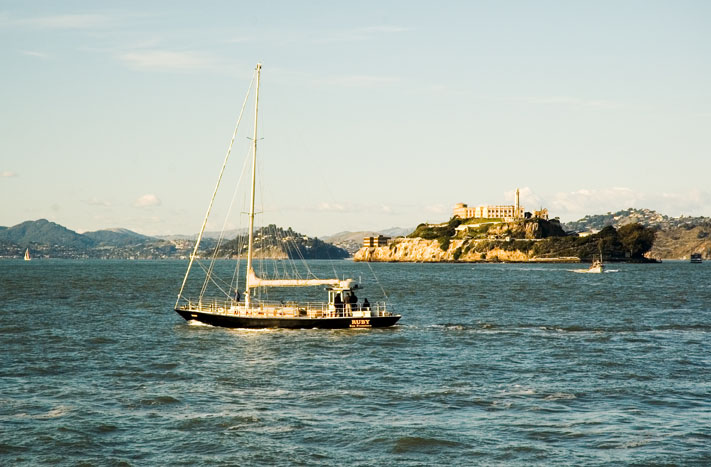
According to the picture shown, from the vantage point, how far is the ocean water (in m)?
26.0

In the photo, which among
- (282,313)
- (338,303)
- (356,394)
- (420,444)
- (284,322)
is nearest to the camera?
(420,444)

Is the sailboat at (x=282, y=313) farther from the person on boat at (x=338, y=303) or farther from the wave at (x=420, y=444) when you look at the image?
the wave at (x=420, y=444)

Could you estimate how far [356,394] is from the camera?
34.6 meters

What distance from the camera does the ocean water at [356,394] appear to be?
26.0m

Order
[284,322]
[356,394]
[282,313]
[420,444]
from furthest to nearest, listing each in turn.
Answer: [282,313]
[284,322]
[356,394]
[420,444]

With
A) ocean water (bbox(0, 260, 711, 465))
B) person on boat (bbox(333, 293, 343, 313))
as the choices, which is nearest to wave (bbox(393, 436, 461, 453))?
ocean water (bbox(0, 260, 711, 465))

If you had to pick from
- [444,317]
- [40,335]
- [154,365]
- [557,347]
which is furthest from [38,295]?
[557,347]

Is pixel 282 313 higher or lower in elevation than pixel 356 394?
higher

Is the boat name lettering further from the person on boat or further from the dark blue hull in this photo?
the person on boat

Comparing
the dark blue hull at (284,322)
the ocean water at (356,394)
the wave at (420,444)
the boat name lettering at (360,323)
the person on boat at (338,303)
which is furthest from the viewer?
the person on boat at (338,303)

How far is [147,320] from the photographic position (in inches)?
2704

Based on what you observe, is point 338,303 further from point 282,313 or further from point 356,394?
point 356,394

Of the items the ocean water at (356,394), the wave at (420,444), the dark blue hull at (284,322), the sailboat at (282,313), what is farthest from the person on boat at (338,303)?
the wave at (420,444)

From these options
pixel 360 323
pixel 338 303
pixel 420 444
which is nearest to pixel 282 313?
pixel 338 303
